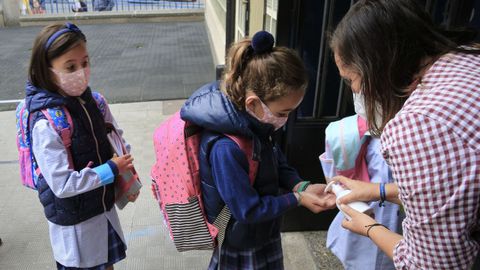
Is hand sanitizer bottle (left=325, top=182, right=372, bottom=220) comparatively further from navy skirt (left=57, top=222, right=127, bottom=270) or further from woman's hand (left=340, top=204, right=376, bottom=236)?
navy skirt (left=57, top=222, right=127, bottom=270)

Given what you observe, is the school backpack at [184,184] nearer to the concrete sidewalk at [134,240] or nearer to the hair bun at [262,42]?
the hair bun at [262,42]

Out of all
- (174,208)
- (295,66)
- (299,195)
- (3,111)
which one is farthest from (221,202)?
(3,111)

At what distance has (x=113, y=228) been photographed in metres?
2.23

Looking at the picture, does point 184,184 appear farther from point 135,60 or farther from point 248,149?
point 135,60

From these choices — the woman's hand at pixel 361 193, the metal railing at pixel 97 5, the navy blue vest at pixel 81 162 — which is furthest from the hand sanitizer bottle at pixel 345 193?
the metal railing at pixel 97 5

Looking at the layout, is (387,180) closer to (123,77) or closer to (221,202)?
(221,202)

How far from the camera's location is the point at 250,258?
1854 millimetres

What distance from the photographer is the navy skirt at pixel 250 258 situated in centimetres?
186

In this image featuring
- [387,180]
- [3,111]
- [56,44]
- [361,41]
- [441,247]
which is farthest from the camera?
[3,111]

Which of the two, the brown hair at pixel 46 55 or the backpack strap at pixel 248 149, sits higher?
the brown hair at pixel 46 55

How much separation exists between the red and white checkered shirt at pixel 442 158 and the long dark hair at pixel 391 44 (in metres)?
0.09

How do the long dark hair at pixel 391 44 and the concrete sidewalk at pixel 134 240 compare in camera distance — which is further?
the concrete sidewalk at pixel 134 240

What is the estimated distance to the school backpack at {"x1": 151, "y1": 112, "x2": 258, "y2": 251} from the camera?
1.64 meters

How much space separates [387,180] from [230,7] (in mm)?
3668
